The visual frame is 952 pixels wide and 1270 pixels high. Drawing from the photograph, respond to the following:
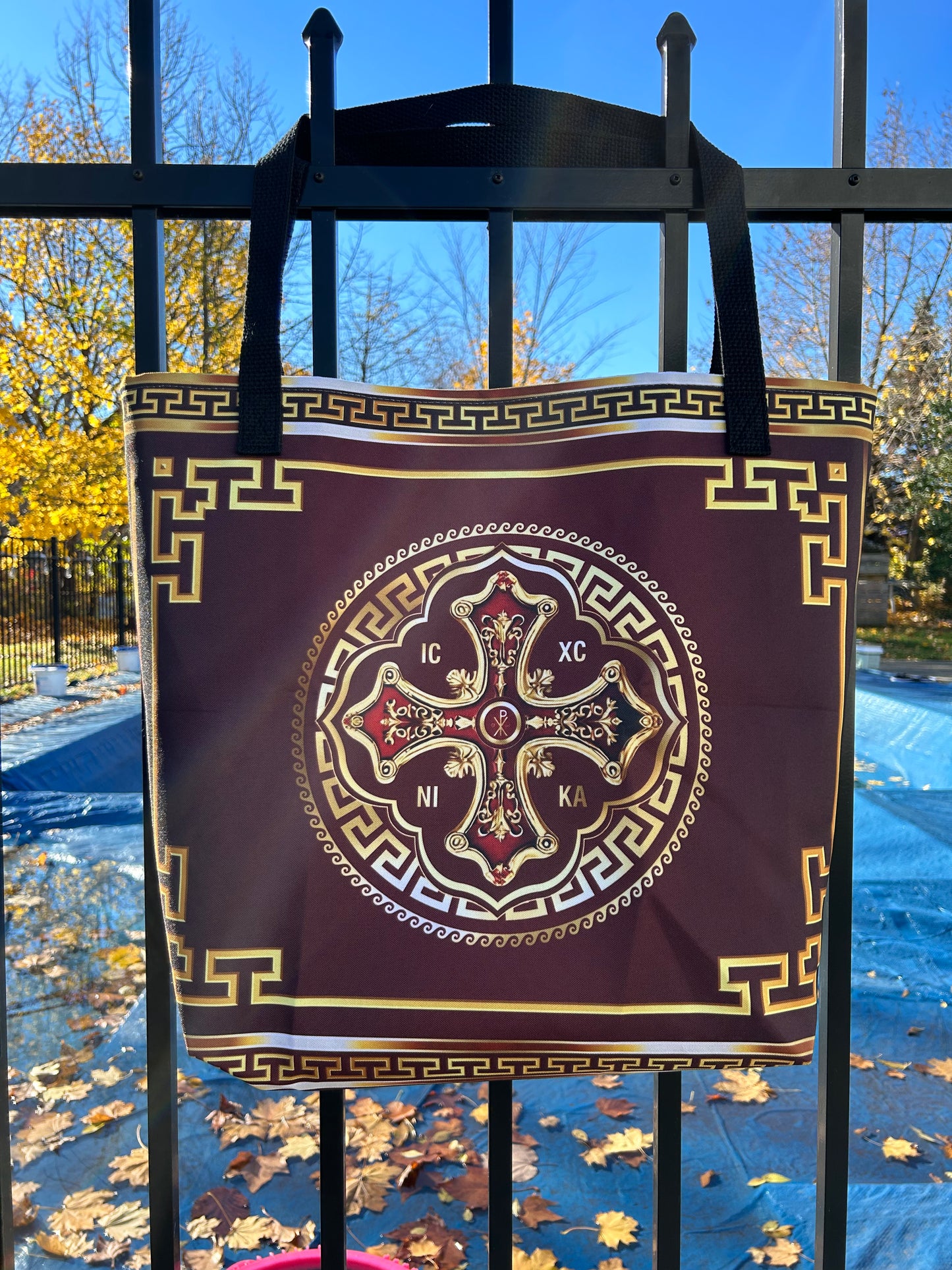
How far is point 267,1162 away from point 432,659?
293cm

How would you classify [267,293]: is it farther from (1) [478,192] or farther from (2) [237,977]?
(2) [237,977]

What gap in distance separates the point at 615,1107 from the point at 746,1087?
0.69 meters

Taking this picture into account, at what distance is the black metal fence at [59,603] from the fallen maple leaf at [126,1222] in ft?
33.1

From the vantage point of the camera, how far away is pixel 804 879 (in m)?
0.87

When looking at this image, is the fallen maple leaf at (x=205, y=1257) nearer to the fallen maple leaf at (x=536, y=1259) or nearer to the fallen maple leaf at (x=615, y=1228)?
the fallen maple leaf at (x=536, y=1259)

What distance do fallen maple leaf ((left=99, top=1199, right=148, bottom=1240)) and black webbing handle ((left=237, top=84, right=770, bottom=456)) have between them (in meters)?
2.95

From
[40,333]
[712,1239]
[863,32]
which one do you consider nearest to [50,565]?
[40,333]

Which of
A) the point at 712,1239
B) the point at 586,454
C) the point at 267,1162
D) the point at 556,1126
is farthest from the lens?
the point at 556,1126

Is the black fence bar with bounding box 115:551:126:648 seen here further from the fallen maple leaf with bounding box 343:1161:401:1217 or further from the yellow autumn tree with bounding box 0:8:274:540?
the fallen maple leaf with bounding box 343:1161:401:1217

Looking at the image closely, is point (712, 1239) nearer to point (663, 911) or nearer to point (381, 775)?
point (663, 911)

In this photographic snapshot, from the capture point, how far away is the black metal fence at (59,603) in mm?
12156

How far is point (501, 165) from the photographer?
0.93 m

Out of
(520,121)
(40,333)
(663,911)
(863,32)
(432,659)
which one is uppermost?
(40,333)

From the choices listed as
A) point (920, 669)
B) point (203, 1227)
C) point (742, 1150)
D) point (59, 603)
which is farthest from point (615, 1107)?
point (920, 669)
